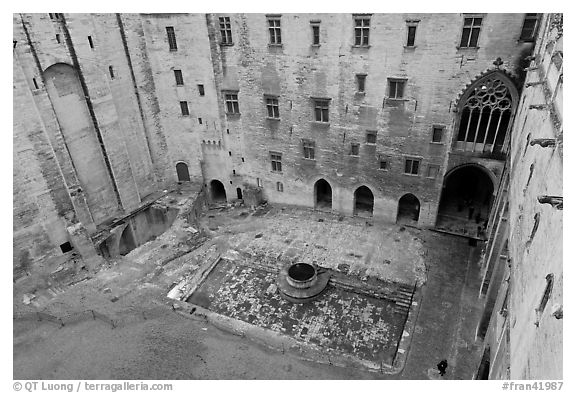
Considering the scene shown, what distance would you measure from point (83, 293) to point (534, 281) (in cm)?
1973

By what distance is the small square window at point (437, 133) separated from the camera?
74.6ft

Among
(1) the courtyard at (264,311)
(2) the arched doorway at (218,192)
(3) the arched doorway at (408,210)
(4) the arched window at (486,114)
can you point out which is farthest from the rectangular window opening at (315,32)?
(2) the arched doorway at (218,192)

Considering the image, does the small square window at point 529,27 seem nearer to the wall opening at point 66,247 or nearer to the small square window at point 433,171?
the small square window at point 433,171

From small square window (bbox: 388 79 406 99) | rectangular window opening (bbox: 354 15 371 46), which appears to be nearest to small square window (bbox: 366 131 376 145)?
small square window (bbox: 388 79 406 99)

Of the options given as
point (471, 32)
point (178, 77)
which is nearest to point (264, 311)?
point (178, 77)

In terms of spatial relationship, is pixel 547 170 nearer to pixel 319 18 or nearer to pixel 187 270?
pixel 319 18

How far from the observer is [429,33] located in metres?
20.7

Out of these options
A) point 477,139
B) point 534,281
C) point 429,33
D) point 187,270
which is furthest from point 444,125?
point 187,270

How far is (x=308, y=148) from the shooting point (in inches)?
1034

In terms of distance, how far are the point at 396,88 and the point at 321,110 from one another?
4.60m

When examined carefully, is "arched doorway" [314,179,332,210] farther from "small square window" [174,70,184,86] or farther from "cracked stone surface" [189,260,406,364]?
"small square window" [174,70,184,86]

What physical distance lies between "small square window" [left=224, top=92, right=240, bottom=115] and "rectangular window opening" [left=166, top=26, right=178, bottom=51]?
4.31m

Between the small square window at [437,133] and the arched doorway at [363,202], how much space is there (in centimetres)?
631

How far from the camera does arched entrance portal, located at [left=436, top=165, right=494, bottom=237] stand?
25.5 m
